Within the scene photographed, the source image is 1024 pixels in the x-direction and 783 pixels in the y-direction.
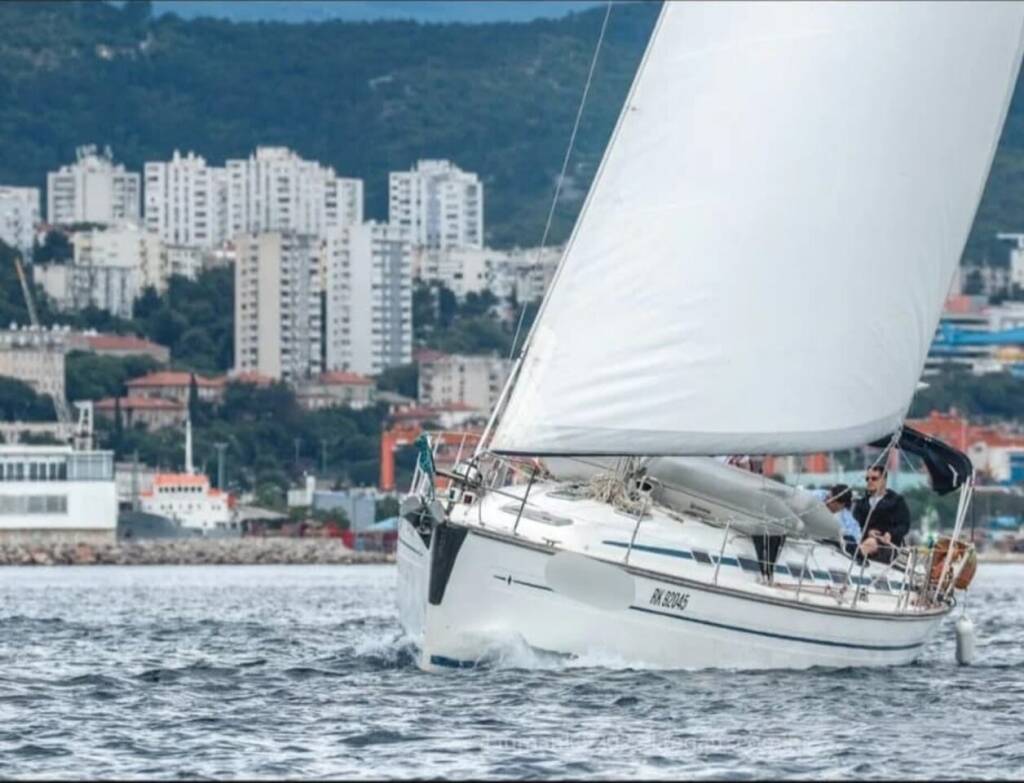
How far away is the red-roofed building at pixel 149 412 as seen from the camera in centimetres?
17512

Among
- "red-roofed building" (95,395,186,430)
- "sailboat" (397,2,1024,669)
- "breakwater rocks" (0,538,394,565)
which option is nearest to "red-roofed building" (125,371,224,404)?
"red-roofed building" (95,395,186,430)

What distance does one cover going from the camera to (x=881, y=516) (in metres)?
28.5

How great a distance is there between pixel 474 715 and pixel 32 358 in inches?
6395

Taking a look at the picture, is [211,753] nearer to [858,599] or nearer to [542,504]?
[542,504]

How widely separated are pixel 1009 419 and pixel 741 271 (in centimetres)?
17151

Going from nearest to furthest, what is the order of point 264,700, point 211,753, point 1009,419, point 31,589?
point 211,753, point 264,700, point 31,589, point 1009,419

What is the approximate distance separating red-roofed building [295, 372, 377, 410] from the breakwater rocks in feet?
245

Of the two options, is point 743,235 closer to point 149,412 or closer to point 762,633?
Answer: point 762,633

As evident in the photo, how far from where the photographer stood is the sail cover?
2627cm

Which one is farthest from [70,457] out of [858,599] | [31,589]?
[858,599]

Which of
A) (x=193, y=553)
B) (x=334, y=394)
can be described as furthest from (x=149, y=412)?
(x=193, y=553)

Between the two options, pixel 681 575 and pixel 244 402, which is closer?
pixel 681 575

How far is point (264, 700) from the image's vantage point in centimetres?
2572

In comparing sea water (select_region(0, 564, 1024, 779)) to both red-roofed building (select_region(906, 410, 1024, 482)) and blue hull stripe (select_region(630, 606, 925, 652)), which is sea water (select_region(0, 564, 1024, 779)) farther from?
red-roofed building (select_region(906, 410, 1024, 482))
